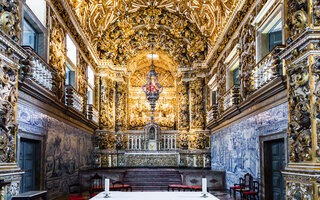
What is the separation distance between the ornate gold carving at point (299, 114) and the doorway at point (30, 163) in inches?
273

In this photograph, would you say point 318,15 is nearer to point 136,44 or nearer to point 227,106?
point 227,106

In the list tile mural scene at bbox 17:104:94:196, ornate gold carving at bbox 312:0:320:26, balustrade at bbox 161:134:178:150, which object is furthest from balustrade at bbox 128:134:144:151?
ornate gold carving at bbox 312:0:320:26

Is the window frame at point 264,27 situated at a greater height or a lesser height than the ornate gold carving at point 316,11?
greater

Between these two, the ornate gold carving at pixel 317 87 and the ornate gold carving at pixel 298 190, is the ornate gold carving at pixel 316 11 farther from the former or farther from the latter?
the ornate gold carving at pixel 298 190

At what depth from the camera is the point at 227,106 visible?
1444 centimetres

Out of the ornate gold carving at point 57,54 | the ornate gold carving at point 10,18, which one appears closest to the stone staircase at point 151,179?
the ornate gold carving at point 57,54

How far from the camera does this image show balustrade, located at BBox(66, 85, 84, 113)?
13.0 meters

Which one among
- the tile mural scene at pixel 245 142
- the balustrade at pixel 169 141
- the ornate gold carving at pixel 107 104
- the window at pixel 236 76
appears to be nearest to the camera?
the tile mural scene at pixel 245 142

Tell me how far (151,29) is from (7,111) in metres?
15.1

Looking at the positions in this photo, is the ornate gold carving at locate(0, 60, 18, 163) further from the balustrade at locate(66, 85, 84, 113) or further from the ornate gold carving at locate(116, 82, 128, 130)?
the ornate gold carving at locate(116, 82, 128, 130)

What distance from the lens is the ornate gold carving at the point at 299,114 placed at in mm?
7137

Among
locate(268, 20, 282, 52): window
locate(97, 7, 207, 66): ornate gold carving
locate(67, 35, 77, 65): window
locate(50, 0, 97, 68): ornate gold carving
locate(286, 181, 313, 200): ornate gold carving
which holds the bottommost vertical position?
locate(286, 181, 313, 200): ornate gold carving

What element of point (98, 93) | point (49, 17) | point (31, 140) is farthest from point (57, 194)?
point (98, 93)

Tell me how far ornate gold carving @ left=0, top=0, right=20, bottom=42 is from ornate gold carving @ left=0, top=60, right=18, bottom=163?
0.74 metres
